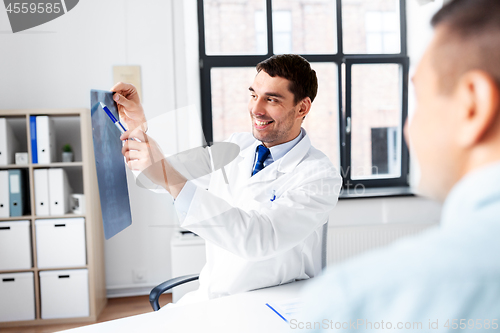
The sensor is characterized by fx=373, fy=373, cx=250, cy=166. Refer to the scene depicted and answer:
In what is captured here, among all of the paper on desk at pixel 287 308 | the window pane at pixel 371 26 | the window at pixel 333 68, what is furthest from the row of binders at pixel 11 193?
the window pane at pixel 371 26

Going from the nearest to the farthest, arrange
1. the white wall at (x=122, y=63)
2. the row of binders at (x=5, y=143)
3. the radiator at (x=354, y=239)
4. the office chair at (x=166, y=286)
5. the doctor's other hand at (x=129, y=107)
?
the doctor's other hand at (x=129, y=107), the office chair at (x=166, y=286), the row of binders at (x=5, y=143), the white wall at (x=122, y=63), the radiator at (x=354, y=239)

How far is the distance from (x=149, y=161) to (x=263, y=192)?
1.91ft

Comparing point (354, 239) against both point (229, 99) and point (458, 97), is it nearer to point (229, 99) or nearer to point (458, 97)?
point (229, 99)

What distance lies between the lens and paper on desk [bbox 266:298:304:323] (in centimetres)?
111

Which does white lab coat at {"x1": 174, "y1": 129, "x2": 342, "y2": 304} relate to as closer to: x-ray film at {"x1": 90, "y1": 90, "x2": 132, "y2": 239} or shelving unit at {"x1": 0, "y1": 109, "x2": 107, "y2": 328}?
x-ray film at {"x1": 90, "y1": 90, "x2": 132, "y2": 239}

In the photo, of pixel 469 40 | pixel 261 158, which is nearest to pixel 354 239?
pixel 261 158

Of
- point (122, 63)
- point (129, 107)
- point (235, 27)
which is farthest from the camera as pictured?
point (235, 27)

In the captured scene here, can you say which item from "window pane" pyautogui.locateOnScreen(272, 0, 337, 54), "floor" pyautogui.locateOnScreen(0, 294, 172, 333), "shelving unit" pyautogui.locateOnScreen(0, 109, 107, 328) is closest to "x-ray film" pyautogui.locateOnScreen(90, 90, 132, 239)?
"shelving unit" pyautogui.locateOnScreen(0, 109, 107, 328)

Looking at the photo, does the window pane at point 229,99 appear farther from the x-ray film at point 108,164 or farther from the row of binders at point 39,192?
the x-ray film at point 108,164

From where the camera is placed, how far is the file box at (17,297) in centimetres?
262

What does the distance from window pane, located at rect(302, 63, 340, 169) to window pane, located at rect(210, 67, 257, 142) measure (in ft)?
1.95

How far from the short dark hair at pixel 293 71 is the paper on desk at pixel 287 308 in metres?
0.83

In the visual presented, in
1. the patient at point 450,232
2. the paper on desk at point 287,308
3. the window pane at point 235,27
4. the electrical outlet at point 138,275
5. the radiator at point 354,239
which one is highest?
the window pane at point 235,27

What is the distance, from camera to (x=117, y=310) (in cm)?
287
